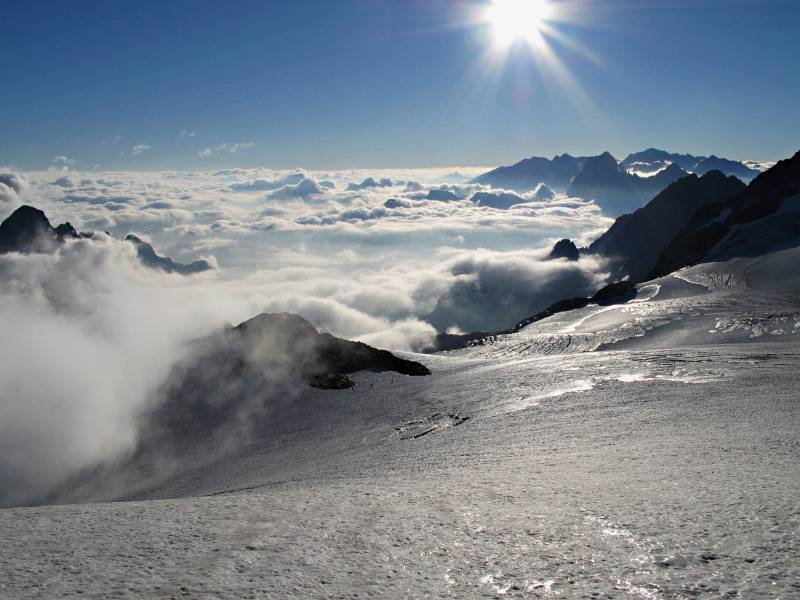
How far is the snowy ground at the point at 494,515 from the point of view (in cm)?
910

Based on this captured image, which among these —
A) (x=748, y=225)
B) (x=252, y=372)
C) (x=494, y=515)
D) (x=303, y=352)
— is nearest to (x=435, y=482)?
(x=494, y=515)

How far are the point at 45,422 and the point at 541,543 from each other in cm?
4601

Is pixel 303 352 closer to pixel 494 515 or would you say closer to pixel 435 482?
pixel 435 482

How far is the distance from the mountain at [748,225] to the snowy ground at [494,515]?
94573 millimetres

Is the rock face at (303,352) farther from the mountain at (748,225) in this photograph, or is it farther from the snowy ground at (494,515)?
the mountain at (748,225)

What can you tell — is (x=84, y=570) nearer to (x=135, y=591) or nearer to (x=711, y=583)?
(x=135, y=591)

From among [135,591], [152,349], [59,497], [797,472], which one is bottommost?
[59,497]

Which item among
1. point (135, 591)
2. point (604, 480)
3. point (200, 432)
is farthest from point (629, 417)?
point (200, 432)

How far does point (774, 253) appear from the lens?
320 feet

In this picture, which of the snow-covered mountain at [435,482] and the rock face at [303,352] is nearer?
the snow-covered mountain at [435,482]

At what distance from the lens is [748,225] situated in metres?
128

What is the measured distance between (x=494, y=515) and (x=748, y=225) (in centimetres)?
14294

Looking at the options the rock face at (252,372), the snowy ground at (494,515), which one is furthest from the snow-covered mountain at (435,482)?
the rock face at (252,372)

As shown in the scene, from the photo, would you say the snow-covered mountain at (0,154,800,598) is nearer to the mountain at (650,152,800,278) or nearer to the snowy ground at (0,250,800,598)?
the snowy ground at (0,250,800,598)
